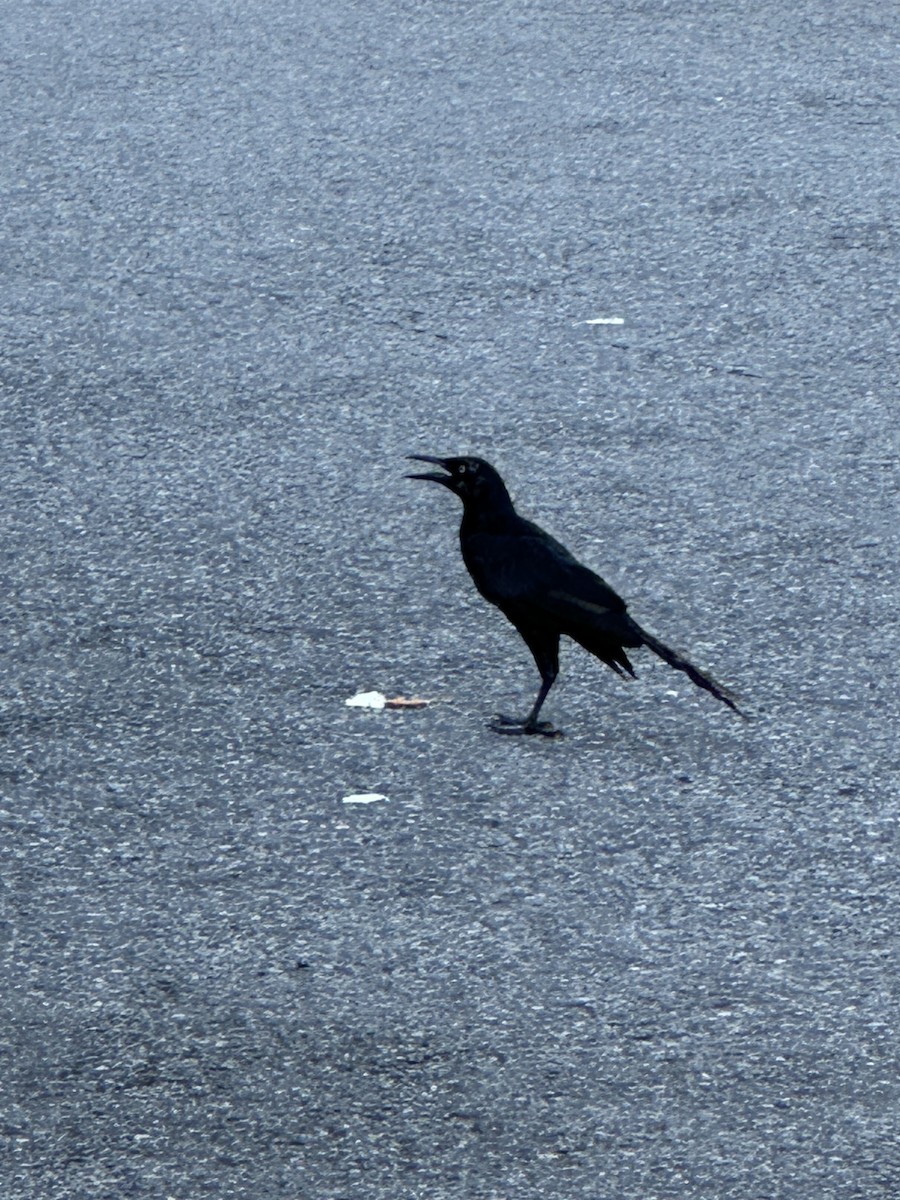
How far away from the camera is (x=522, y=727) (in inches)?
156

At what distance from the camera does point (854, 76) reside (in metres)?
7.24

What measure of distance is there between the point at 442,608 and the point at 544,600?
1.69 feet

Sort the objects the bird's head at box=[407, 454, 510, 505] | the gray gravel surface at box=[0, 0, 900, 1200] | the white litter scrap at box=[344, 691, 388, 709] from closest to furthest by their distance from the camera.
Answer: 1. the gray gravel surface at box=[0, 0, 900, 1200]
2. the white litter scrap at box=[344, 691, 388, 709]
3. the bird's head at box=[407, 454, 510, 505]

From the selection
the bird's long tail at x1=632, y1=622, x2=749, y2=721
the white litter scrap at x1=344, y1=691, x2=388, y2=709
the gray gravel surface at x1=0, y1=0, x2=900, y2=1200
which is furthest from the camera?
the white litter scrap at x1=344, y1=691, x2=388, y2=709

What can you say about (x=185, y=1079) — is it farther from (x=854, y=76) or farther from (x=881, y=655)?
(x=854, y=76)

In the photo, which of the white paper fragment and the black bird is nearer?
the black bird

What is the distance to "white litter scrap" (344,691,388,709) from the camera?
4.06 meters

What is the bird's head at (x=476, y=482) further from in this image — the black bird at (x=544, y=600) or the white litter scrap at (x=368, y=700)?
the white litter scrap at (x=368, y=700)

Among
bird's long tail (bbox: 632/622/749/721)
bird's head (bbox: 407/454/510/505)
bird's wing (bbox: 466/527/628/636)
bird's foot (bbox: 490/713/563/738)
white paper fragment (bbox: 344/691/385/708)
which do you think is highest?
bird's head (bbox: 407/454/510/505)

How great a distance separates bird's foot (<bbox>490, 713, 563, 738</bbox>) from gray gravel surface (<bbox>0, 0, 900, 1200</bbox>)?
4 cm

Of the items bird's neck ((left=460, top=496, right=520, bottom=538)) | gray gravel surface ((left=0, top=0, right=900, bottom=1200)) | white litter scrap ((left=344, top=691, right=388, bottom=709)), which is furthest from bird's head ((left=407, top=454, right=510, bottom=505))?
white litter scrap ((left=344, top=691, right=388, bottom=709))

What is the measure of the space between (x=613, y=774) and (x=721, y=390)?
5.93 feet

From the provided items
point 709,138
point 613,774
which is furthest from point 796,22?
point 613,774

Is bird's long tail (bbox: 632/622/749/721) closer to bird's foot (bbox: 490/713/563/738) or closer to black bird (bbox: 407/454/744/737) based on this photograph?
black bird (bbox: 407/454/744/737)
